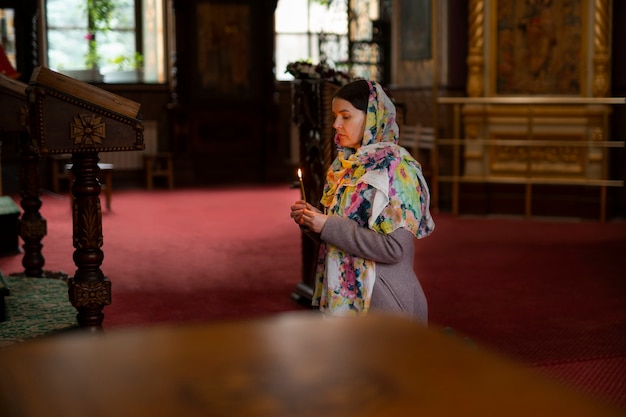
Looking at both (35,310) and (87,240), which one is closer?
(87,240)

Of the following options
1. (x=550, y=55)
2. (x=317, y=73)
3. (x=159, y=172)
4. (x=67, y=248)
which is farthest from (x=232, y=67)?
(x=317, y=73)

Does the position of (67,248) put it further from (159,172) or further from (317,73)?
(159,172)

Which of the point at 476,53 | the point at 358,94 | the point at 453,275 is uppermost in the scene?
the point at 476,53

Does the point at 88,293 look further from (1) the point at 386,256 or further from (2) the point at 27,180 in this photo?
(2) the point at 27,180

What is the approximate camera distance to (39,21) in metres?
12.6

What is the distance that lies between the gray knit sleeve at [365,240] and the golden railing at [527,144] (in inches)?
267

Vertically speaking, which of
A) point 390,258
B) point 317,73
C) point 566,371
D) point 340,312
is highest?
point 317,73

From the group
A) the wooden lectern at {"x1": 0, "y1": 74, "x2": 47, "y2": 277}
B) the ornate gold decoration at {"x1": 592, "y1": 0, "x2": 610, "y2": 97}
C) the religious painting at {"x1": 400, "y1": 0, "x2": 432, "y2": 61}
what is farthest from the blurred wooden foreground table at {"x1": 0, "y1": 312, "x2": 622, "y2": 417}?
the religious painting at {"x1": 400, "y1": 0, "x2": 432, "y2": 61}

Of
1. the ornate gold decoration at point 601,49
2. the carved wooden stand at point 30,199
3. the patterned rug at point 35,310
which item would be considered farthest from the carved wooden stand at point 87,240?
the ornate gold decoration at point 601,49

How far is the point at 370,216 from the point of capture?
9.39ft

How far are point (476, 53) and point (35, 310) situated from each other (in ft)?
20.6

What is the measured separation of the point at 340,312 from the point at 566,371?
1694 millimetres

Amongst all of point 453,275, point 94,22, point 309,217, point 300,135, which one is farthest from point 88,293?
point 94,22

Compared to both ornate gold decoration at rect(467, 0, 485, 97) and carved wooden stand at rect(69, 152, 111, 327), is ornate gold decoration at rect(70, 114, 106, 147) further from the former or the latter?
ornate gold decoration at rect(467, 0, 485, 97)
